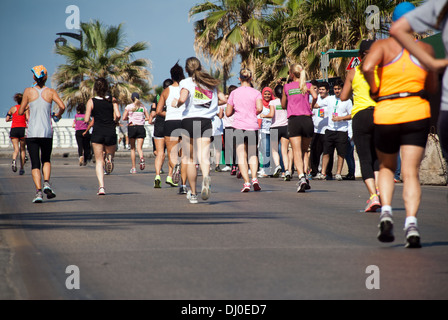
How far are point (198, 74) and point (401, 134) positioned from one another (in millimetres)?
4654

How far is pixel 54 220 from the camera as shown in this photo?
27.2ft

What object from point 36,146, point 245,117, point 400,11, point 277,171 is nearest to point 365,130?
point 400,11

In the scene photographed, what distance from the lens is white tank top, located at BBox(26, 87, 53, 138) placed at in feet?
34.7

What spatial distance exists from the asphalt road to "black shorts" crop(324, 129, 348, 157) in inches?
188

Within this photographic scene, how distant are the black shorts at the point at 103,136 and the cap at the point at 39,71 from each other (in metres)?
1.71

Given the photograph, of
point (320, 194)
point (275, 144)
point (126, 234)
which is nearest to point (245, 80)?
point (320, 194)

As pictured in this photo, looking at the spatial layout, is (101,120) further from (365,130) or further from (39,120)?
(365,130)

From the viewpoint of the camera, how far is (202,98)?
33.7ft

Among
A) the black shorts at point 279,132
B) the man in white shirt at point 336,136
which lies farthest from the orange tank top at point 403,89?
the black shorts at point 279,132

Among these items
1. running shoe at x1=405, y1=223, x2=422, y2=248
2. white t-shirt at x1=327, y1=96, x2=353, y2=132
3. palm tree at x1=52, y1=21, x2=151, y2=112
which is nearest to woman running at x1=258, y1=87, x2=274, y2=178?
white t-shirt at x1=327, y1=96, x2=353, y2=132

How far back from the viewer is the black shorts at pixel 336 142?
15547mm

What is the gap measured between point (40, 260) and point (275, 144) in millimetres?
11205

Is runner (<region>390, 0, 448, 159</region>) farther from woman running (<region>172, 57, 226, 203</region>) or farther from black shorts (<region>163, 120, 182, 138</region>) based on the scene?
black shorts (<region>163, 120, 182, 138</region>)
